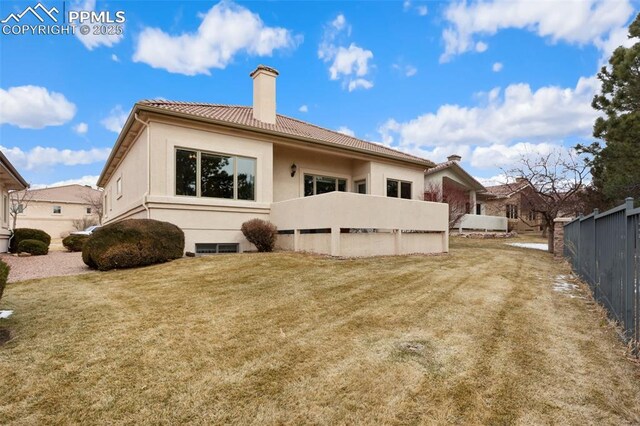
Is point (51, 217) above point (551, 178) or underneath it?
underneath

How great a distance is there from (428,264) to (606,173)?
44.0 feet

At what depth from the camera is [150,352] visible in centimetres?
337

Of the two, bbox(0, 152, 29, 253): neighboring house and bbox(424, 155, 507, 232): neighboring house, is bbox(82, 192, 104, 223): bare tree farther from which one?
bbox(424, 155, 507, 232): neighboring house

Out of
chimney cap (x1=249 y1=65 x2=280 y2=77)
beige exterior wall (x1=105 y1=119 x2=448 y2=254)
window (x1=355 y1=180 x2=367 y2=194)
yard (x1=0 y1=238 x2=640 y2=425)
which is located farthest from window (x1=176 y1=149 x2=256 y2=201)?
window (x1=355 y1=180 x2=367 y2=194)

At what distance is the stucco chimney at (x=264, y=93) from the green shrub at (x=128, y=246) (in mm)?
6576

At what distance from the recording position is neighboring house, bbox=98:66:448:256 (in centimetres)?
Answer: 976

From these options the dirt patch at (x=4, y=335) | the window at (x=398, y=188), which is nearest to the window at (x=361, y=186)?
the window at (x=398, y=188)

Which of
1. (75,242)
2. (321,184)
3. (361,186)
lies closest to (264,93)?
(321,184)

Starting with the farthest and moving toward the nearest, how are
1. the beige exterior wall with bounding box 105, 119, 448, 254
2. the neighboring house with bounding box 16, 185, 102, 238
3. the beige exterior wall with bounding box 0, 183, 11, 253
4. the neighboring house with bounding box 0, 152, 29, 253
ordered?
the neighboring house with bounding box 16, 185, 102, 238 < the beige exterior wall with bounding box 0, 183, 11, 253 < the neighboring house with bounding box 0, 152, 29, 253 < the beige exterior wall with bounding box 105, 119, 448, 254

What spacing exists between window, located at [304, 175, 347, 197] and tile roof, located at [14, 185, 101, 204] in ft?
142

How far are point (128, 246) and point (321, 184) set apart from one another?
8400mm

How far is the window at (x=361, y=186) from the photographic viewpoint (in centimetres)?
1528

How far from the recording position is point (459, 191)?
25391 mm

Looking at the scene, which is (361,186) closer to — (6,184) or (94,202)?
(6,184)
